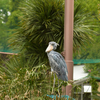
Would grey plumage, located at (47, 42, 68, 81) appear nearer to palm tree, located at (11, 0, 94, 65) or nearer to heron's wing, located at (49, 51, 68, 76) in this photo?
heron's wing, located at (49, 51, 68, 76)

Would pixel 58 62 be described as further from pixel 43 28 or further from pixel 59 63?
pixel 43 28

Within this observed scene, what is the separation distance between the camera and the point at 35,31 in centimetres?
289

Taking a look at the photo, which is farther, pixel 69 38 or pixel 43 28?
pixel 43 28

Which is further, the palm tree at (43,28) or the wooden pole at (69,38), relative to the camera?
the palm tree at (43,28)

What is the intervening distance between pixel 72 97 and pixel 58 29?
189cm

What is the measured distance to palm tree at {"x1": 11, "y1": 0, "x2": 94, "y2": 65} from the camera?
9.06ft

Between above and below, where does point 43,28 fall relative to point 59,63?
above

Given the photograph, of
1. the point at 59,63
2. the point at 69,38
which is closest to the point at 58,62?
the point at 59,63

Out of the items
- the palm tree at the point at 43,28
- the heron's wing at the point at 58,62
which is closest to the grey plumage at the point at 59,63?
the heron's wing at the point at 58,62

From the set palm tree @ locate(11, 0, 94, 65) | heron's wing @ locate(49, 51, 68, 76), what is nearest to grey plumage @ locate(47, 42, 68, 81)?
heron's wing @ locate(49, 51, 68, 76)

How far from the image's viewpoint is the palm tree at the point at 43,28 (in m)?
2.76

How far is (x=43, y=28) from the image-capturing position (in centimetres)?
292

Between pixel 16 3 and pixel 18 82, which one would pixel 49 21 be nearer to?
pixel 18 82

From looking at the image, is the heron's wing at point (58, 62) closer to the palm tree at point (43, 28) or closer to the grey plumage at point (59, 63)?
the grey plumage at point (59, 63)
